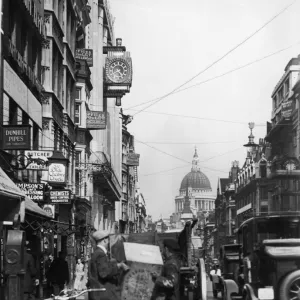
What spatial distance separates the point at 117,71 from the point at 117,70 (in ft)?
0.30

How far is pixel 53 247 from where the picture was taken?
3791 cm

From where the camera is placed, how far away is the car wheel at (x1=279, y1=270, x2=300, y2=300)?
50.0 ft

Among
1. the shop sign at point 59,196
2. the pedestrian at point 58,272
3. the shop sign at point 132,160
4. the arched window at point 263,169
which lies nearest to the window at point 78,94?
the shop sign at point 59,196

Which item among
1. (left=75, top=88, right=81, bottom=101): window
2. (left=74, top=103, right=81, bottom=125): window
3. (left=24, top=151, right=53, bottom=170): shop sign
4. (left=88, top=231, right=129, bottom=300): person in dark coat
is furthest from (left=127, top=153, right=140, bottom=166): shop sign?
(left=88, top=231, right=129, bottom=300): person in dark coat

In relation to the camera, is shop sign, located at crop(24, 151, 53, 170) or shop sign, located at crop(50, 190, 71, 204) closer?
shop sign, located at crop(24, 151, 53, 170)

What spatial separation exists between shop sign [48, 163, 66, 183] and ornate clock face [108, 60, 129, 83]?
1339 inches

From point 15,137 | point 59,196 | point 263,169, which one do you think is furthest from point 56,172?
point 263,169

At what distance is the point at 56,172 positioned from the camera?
31.1 metres

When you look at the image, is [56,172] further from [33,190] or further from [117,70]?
[117,70]

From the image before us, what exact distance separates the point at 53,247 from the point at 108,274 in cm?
2584

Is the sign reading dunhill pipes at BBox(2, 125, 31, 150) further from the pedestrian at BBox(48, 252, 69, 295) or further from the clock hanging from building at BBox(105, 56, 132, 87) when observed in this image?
the clock hanging from building at BBox(105, 56, 132, 87)

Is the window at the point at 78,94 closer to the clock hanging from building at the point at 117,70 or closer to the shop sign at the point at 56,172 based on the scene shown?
the clock hanging from building at the point at 117,70

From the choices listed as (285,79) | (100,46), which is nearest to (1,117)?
(100,46)

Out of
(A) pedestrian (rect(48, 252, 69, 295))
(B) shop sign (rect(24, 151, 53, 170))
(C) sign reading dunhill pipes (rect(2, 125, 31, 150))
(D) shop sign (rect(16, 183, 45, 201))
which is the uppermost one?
(C) sign reading dunhill pipes (rect(2, 125, 31, 150))
